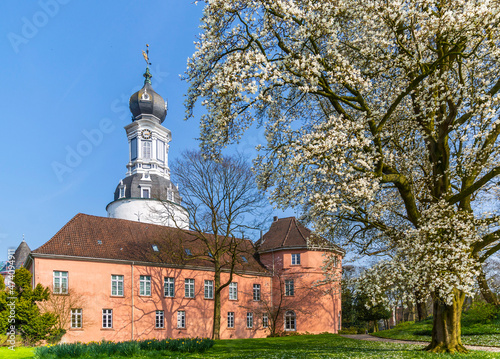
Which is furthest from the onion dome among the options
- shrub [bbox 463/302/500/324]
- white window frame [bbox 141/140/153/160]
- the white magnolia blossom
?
the white magnolia blossom

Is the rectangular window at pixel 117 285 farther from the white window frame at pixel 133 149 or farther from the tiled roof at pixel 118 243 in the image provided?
the white window frame at pixel 133 149

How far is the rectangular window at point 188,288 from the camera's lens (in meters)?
34.4

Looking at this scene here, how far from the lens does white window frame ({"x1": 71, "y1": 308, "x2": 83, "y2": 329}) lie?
92.8 feet

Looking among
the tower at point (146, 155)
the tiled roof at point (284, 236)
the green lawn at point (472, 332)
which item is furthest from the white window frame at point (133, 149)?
the green lawn at point (472, 332)

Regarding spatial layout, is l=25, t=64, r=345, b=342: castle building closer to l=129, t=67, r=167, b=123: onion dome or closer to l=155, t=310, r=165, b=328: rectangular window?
l=155, t=310, r=165, b=328: rectangular window

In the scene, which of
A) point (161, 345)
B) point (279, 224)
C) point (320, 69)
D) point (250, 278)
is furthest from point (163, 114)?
point (320, 69)

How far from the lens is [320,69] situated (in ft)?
33.4

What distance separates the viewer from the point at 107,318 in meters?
30.0

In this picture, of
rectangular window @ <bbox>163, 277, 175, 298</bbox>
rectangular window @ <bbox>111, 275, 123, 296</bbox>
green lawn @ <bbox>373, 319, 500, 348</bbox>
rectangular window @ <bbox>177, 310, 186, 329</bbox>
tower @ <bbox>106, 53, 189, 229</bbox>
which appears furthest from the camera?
tower @ <bbox>106, 53, 189, 229</bbox>

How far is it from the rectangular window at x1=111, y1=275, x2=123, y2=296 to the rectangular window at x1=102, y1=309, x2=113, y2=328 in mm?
1331

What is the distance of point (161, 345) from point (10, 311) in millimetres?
11468

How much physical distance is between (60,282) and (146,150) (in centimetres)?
2929

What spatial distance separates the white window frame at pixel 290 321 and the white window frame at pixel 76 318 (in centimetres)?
1782

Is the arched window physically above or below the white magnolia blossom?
below
